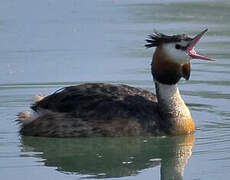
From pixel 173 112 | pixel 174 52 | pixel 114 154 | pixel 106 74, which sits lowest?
pixel 114 154

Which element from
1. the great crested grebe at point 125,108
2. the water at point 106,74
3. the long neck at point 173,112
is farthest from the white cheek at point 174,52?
the water at point 106,74

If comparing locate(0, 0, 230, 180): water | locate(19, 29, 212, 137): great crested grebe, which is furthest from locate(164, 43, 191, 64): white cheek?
locate(0, 0, 230, 180): water

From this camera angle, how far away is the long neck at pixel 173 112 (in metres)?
10.5

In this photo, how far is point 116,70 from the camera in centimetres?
1270

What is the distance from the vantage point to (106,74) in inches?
493

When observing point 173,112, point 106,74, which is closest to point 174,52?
point 173,112

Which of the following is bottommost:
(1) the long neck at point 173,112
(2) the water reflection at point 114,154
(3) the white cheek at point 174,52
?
(2) the water reflection at point 114,154

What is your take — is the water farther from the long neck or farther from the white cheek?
the white cheek

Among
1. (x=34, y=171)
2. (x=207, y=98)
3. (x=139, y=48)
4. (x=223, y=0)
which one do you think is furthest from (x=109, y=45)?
(x=34, y=171)

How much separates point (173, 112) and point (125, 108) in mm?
523

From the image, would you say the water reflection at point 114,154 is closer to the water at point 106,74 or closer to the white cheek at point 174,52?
the water at point 106,74

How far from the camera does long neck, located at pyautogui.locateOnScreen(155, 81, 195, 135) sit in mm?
10500

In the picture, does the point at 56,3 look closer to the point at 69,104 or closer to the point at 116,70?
the point at 116,70

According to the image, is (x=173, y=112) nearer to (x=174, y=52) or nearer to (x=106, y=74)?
(x=174, y=52)
